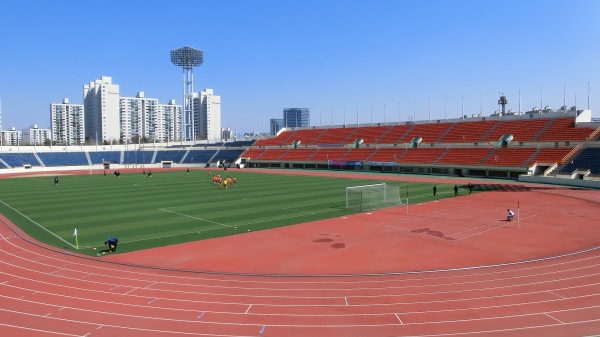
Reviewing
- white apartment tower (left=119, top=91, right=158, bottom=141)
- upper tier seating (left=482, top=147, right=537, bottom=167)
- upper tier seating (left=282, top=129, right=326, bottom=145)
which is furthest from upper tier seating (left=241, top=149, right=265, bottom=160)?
white apartment tower (left=119, top=91, right=158, bottom=141)

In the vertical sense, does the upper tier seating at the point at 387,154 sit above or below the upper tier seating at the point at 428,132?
below

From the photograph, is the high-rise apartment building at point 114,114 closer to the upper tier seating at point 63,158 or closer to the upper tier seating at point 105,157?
the upper tier seating at point 105,157

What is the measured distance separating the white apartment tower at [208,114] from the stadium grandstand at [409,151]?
278 ft

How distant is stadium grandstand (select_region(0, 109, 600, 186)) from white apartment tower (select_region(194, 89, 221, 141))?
84802mm

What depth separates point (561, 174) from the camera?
49.5 m

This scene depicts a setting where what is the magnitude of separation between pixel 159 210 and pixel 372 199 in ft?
56.1

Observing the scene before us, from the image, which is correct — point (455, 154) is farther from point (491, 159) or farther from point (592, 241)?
point (592, 241)

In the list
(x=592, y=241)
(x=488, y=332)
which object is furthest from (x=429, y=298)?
(x=592, y=241)

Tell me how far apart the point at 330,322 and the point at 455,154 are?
59.7 metres

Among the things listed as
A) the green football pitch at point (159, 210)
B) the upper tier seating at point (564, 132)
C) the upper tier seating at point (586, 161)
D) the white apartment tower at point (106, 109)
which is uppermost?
the white apartment tower at point (106, 109)

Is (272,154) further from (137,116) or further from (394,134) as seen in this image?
(137,116)

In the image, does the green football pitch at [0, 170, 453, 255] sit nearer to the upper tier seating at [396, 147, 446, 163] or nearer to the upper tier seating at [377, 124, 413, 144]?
the upper tier seating at [396, 147, 446, 163]

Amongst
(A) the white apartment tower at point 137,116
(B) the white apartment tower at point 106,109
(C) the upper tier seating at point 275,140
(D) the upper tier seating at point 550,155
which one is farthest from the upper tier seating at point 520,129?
(A) the white apartment tower at point 137,116

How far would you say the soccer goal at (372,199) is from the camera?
32147 mm
